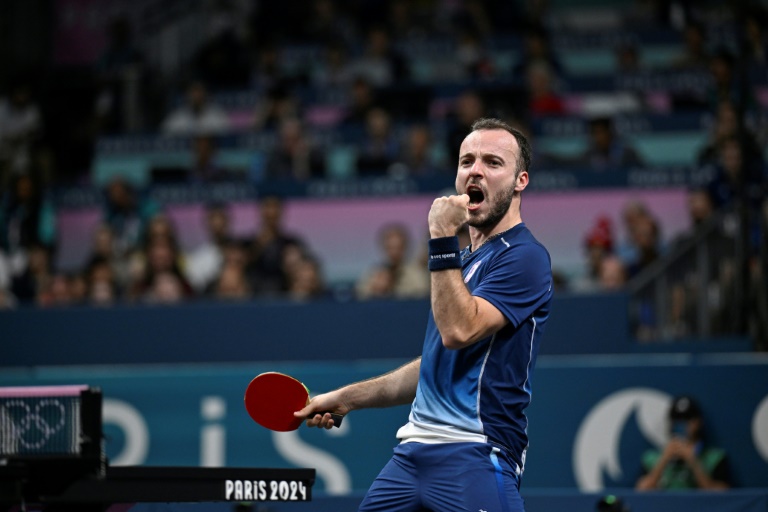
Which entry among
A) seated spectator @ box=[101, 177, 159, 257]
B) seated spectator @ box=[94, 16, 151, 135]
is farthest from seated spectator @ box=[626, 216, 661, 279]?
seated spectator @ box=[94, 16, 151, 135]

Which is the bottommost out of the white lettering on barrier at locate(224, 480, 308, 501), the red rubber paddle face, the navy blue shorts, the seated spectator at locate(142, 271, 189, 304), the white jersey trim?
the white lettering on barrier at locate(224, 480, 308, 501)

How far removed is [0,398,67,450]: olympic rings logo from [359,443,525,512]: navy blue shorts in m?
1.17

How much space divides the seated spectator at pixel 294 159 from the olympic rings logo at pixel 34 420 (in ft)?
24.3

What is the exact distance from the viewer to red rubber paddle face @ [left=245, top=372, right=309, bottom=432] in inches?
158

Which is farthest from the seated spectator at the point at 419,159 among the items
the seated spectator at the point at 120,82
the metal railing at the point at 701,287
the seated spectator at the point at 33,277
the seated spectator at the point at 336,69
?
the seated spectator at the point at 120,82

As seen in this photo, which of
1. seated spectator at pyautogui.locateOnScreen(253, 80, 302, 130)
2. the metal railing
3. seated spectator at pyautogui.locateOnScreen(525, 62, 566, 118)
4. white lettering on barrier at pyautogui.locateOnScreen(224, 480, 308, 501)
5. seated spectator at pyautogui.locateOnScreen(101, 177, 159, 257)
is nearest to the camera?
white lettering on barrier at pyautogui.locateOnScreen(224, 480, 308, 501)

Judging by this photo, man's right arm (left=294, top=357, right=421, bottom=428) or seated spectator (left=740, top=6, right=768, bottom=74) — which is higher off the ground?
seated spectator (left=740, top=6, right=768, bottom=74)

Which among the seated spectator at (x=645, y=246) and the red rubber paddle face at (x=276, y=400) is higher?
the seated spectator at (x=645, y=246)

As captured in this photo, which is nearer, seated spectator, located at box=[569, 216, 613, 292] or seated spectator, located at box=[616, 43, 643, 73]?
seated spectator, located at box=[569, 216, 613, 292]

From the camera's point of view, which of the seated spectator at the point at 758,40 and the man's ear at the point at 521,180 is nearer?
the man's ear at the point at 521,180

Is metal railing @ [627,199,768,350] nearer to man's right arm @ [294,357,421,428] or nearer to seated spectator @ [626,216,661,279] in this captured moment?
seated spectator @ [626,216,661,279]

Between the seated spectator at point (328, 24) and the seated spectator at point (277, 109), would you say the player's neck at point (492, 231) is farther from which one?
the seated spectator at point (328, 24)

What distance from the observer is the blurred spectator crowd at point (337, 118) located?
9.48 metres

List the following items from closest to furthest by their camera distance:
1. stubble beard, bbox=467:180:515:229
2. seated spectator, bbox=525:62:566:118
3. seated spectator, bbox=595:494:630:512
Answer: stubble beard, bbox=467:180:515:229 < seated spectator, bbox=595:494:630:512 < seated spectator, bbox=525:62:566:118
